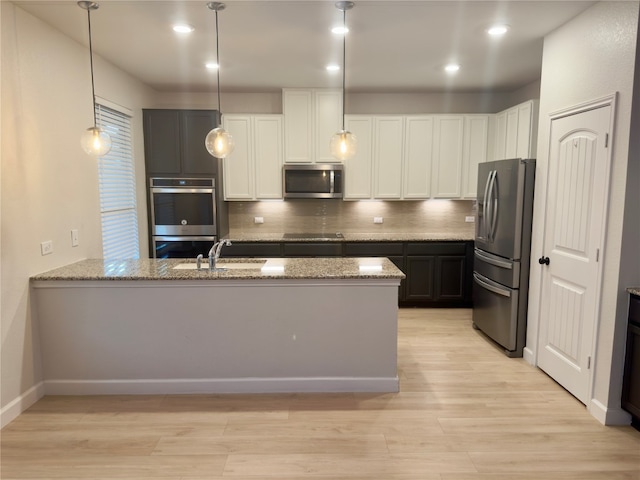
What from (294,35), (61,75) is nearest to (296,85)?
(294,35)

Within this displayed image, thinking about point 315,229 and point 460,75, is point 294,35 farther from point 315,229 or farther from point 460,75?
point 315,229

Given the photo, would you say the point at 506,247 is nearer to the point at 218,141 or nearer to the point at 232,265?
the point at 232,265

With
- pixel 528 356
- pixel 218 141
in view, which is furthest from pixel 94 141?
pixel 528 356

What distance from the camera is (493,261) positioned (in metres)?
3.84

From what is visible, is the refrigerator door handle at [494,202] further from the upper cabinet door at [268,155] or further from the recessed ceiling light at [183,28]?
the recessed ceiling light at [183,28]

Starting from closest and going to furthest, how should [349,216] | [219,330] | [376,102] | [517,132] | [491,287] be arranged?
1. [219,330]
2. [491,287]
3. [517,132]
4. [376,102]
5. [349,216]

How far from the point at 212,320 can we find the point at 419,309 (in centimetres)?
294

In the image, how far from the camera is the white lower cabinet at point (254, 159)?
4.99m

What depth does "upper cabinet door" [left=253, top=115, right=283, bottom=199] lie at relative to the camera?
197 inches

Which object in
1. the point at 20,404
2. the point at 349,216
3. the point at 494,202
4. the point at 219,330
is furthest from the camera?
the point at 349,216

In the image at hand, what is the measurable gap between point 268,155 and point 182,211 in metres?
1.24

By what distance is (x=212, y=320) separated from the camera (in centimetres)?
296

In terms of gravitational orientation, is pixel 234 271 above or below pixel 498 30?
below

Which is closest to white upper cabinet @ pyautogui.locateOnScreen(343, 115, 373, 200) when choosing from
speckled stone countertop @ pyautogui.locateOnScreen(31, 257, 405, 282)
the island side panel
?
speckled stone countertop @ pyautogui.locateOnScreen(31, 257, 405, 282)
